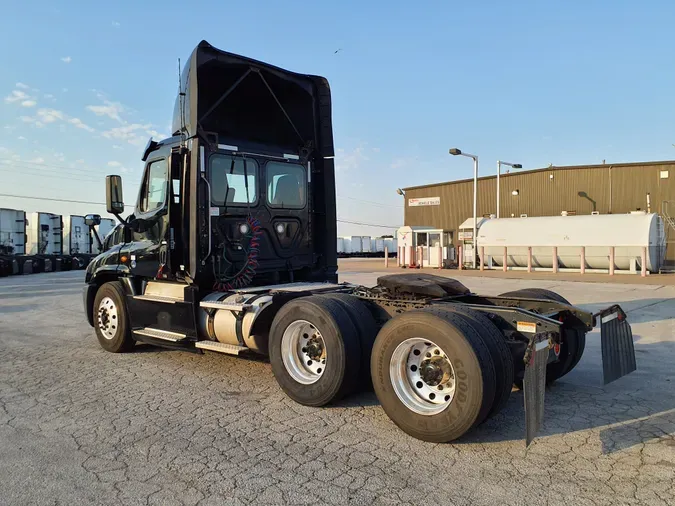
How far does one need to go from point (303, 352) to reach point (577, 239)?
23362 mm

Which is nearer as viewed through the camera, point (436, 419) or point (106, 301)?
point (436, 419)

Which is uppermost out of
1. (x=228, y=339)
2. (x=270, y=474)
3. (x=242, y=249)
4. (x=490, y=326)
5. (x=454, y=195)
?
(x=454, y=195)

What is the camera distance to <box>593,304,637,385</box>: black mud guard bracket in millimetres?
4883

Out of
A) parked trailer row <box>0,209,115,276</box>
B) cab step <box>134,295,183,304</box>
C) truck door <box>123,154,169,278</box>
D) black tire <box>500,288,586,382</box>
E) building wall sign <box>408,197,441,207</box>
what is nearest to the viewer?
black tire <box>500,288,586,382</box>

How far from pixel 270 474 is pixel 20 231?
105 ft

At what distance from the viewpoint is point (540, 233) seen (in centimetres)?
2650

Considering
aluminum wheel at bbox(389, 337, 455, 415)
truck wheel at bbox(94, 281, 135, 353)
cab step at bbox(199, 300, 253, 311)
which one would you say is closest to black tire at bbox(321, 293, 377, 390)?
aluminum wheel at bbox(389, 337, 455, 415)

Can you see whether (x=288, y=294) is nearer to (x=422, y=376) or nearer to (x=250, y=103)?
(x=422, y=376)

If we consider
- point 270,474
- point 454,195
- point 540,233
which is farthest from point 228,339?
point 454,195

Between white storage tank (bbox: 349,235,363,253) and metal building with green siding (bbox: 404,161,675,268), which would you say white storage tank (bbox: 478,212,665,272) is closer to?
metal building with green siding (bbox: 404,161,675,268)

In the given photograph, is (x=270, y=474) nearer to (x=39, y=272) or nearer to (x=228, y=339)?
(x=228, y=339)

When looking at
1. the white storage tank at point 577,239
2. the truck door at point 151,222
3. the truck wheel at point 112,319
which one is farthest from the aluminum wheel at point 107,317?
the white storage tank at point 577,239

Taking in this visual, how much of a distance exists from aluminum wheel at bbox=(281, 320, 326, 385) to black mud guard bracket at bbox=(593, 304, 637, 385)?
266cm

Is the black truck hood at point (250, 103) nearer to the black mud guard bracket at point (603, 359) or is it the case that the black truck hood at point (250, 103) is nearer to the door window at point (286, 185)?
the door window at point (286, 185)
